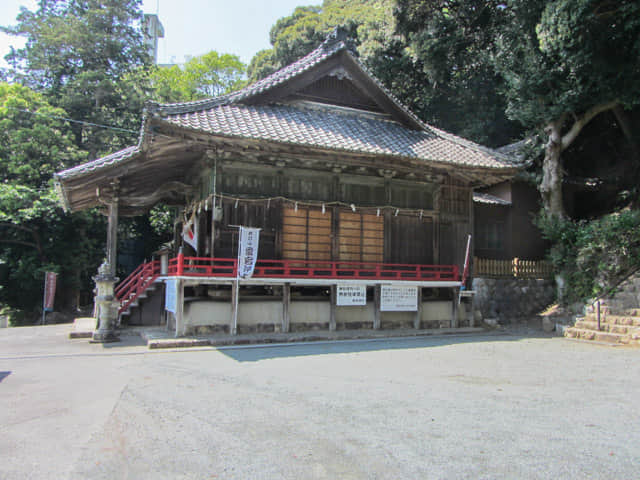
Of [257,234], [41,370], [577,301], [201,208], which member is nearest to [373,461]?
[41,370]

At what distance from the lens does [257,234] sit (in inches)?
506

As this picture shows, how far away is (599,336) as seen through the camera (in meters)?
12.9

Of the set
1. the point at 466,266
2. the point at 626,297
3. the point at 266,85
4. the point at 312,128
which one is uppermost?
the point at 266,85

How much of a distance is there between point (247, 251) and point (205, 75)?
105ft

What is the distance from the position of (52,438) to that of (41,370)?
14.3ft

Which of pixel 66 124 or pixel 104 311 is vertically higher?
pixel 66 124

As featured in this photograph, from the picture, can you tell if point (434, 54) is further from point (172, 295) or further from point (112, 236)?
point (172, 295)

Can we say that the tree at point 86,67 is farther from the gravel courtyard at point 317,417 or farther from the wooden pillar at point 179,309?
the gravel courtyard at point 317,417

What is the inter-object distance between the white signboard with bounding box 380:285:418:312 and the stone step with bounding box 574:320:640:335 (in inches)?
204

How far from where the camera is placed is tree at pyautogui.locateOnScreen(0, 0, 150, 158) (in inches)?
1134

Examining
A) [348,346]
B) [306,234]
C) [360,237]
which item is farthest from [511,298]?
[348,346]

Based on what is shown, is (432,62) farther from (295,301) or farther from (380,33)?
(295,301)

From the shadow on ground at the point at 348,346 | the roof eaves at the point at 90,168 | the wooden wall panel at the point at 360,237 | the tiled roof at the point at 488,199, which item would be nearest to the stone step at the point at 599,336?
the shadow on ground at the point at 348,346

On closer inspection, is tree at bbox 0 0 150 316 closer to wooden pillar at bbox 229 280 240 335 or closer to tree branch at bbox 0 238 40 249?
tree branch at bbox 0 238 40 249
